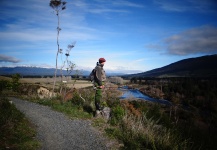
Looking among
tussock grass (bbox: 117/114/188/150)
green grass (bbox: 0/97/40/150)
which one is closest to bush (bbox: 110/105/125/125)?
tussock grass (bbox: 117/114/188/150)

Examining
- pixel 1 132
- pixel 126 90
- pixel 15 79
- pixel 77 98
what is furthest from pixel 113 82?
pixel 15 79

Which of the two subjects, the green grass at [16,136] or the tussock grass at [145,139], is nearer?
the green grass at [16,136]

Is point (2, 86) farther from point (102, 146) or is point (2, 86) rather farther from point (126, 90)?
point (102, 146)

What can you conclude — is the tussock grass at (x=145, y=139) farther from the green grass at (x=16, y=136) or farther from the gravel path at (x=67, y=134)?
the green grass at (x=16, y=136)

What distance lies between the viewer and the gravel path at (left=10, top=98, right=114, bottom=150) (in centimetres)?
586

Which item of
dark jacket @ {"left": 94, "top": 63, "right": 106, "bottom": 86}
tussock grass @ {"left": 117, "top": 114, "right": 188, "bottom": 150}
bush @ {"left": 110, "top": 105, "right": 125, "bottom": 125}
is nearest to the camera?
tussock grass @ {"left": 117, "top": 114, "right": 188, "bottom": 150}

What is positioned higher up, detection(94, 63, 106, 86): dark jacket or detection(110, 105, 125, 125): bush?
detection(94, 63, 106, 86): dark jacket

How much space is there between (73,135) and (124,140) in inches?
83.2

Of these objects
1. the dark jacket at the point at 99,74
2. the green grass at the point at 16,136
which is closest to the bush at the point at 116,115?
the dark jacket at the point at 99,74

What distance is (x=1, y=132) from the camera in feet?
18.6

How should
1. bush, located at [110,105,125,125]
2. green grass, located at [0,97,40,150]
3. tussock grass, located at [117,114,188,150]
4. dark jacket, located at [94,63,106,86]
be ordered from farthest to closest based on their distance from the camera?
dark jacket, located at [94,63,106,86]
bush, located at [110,105,125,125]
tussock grass, located at [117,114,188,150]
green grass, located at [0,97,40,150]

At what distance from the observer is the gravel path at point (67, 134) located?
231 inches

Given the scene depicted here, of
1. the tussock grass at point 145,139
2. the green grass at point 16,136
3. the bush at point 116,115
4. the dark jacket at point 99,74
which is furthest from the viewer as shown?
the dark jacket at point 99,74

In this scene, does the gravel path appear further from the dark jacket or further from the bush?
the dark jacket
